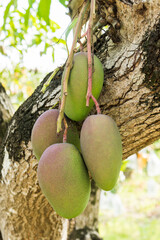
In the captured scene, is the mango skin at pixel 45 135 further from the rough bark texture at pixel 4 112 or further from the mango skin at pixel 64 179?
the rough bark texture at pixel 4 112

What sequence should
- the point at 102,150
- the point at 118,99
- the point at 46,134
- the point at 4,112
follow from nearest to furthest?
the point at 102,150 → the point at 46,134 → the point at 118,99 → the point at 4,112

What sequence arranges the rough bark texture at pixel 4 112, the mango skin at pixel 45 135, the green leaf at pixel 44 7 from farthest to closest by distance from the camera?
the rough bark texture at pixel 4 112 → the green leaf at pixel 44 7 → the mango skin at pixel 45 135

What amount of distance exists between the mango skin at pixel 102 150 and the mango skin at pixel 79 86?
0.08 meters

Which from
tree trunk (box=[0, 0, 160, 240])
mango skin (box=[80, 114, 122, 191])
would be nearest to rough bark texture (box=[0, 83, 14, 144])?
tree trunk (box=[0, 0, 160, 240])

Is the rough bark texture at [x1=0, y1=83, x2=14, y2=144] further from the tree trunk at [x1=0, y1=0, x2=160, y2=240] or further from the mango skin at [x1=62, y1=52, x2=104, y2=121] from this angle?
the mango skin at [x1=62, y1=52, x2=104, y2=121]

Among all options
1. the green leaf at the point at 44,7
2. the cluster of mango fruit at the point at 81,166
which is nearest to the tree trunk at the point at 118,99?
the green leaf at the point at 44,7

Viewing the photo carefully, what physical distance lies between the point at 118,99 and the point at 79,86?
22 cm

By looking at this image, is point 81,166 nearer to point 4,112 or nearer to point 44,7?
point 44,7

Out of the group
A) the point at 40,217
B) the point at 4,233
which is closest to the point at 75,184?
the point at 40,217

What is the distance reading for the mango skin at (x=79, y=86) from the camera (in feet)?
2.35

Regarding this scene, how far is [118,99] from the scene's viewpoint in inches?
35.7

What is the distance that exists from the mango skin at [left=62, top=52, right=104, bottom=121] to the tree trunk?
0.52 ft

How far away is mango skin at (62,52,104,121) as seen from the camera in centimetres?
72

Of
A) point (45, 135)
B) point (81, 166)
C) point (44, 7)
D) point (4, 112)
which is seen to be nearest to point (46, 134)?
point (45, 135)
